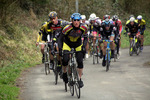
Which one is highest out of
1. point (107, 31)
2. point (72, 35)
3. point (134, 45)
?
point (107, 31)

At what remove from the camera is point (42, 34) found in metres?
13.8

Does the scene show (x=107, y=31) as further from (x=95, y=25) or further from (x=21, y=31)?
(x=21, y=31)

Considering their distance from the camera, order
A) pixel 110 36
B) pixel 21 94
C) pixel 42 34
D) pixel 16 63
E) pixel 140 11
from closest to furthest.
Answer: pixel 21 94
pixel 42 34
pixel 110 36
pixel 16 63
pixel 140 11

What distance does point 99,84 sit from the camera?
11.5m

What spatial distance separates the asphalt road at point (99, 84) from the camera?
961 centimetres

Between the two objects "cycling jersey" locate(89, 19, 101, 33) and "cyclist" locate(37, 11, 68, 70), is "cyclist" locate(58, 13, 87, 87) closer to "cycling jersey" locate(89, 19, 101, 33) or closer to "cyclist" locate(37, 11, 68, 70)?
"cyclist" locate(37, 11, 68, 70)

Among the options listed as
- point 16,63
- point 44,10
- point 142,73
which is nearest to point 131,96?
point 142,73

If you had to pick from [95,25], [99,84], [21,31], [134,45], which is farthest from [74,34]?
[21,31]

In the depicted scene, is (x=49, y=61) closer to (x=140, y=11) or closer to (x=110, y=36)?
(x=110, y=36)

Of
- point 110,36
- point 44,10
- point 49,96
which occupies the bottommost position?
point 49,96

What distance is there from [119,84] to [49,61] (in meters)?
3.54

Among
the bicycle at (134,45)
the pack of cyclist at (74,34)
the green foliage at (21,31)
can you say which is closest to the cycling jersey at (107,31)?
the pack of cyclist at (74,34)

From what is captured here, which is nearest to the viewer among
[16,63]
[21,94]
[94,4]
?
[21,94]

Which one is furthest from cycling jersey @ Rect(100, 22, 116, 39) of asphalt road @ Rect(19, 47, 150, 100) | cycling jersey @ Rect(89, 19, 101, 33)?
cycling jersey @ Rect(89, 19, 101, 33)
